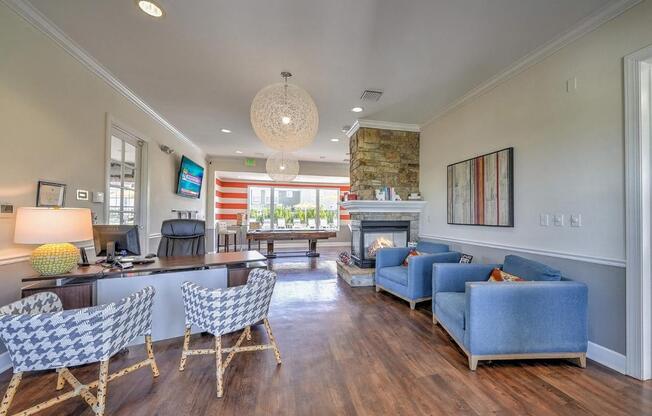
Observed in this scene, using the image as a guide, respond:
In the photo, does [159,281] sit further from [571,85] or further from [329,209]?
[329,209]

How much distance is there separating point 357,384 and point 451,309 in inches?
44.6

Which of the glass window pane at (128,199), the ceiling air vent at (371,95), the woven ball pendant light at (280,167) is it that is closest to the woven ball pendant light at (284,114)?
the ceiling air vent at (371,95)

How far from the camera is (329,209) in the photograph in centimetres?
980

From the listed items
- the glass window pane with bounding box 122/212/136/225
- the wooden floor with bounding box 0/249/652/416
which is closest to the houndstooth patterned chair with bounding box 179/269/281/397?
the wooden floor with bounding box 0/249/652/416

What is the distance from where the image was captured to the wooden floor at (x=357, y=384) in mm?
1694

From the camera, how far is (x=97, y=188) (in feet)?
10.1

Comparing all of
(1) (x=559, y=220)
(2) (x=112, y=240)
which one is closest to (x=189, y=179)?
(2) (x=112, y=240)

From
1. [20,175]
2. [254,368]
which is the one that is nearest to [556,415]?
[254,368]

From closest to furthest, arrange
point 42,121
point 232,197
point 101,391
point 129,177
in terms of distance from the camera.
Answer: point 101,391
point 42,121
point 129,177
point 232,197

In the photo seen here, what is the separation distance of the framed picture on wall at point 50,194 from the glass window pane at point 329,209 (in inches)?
295

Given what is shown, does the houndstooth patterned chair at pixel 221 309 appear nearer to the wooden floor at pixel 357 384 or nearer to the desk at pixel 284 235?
the wooden floor at pixel 357 384

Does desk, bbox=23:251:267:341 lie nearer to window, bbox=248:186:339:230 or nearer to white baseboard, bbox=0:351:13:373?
white baseboard, bbox=0:351:13:373

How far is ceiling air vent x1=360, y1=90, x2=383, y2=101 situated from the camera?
3535 mm

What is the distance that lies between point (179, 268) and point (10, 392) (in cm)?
119
